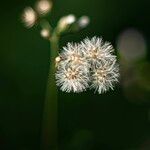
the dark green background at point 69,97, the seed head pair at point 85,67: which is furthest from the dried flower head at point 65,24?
the dark green background at point 69,97

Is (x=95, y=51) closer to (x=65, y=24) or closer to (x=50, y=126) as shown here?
(x=65, y=24)

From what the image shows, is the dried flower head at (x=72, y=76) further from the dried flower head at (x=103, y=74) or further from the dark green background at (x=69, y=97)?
the dark green background at (x=69, y=97)

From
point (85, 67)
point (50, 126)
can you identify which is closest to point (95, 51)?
point (85, 67)

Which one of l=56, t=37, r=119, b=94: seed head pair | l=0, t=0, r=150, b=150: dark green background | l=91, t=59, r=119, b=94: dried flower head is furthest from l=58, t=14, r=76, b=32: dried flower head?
l=0, t=0, r=150, b=150: dark green background

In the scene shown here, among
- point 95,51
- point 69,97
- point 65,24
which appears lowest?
point 69,97

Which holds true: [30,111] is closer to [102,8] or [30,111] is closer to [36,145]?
[36,145]

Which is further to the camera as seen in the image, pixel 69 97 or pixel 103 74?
pixel 69 97
